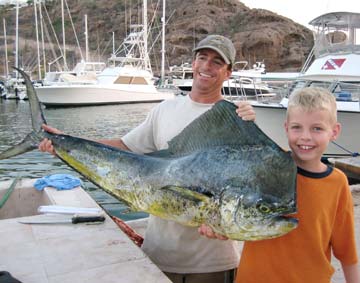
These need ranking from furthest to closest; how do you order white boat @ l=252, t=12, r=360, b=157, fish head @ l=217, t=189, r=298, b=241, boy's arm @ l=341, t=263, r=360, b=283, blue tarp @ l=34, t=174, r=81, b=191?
white boat @ l=252, t=12, r=360, b=157 → blue tarp @ l=34, t=174, r=81, b=191 → boy's arm @ l=341, t=263, r=360, b=283 → fish head @ l=217, t=189, r=298, b=241

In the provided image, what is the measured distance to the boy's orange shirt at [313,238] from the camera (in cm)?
179

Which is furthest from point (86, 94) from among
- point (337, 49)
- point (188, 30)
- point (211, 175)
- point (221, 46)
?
point (188, 30)

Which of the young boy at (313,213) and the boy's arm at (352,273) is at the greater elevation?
the young boy at (313,213)

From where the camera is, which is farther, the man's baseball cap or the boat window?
the boat window

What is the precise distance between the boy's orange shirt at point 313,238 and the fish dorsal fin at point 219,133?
0.27 meters

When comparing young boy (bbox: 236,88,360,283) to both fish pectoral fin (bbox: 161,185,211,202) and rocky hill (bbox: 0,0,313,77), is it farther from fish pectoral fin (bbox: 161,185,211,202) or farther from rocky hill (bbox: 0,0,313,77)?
rocky hill (bbox: 0,0,313,77)

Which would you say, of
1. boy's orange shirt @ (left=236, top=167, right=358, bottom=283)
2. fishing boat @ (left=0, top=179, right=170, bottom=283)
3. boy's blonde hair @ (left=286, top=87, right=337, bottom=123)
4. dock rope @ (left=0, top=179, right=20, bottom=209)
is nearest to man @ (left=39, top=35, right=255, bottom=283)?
fishing boat @ (left=0, top=179, right=170, bottom=283)

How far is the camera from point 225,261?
2285mm

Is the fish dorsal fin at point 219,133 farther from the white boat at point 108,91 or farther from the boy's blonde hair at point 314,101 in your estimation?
the white boat at point 108,91

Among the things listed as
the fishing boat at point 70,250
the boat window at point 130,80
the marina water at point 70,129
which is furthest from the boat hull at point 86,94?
the fishing boat at point 70,250

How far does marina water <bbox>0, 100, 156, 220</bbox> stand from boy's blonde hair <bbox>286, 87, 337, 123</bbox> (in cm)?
466

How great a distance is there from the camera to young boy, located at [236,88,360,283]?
178 cm

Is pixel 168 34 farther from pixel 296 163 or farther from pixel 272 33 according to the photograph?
pixel 296 163

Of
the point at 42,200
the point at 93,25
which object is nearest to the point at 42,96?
the point at 42,200
